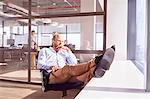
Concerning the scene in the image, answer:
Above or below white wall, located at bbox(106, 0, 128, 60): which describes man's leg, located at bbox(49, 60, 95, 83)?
below

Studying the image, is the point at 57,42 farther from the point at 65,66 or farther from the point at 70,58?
the point at 65,66

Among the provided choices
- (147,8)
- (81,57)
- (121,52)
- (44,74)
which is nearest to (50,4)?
(81,57)

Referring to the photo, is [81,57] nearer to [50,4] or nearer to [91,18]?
[91,18]

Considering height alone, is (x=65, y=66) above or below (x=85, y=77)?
above

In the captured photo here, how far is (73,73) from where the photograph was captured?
3.54 m

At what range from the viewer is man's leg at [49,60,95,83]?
136 inches

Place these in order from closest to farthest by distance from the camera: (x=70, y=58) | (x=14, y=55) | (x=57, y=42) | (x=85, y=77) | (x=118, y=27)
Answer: (x=85, y=77) < (x=57, y=42) < (x=70, y=58) < (x=118, y=27) < (x=14, y=55)

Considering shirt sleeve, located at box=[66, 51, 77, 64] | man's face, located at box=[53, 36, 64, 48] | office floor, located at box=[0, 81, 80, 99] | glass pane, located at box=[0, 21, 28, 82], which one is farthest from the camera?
glass pane, located at box=[0, 21, 28, 82]

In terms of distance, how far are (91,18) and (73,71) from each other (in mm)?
2721

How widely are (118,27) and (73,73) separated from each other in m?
2.11

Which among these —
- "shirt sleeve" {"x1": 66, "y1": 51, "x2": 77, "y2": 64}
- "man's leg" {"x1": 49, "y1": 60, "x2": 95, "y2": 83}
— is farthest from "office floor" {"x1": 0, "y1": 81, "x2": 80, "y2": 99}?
"man's leg" {"x1": 49, "y1": 60, "x2": 95, "y2": 83}

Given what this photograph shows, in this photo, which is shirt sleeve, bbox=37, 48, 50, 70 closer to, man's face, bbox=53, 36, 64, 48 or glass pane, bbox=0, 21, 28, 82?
man's face, bbox=53, 36, 64, 48

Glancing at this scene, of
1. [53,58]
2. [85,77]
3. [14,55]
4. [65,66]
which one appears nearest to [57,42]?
[53,58]

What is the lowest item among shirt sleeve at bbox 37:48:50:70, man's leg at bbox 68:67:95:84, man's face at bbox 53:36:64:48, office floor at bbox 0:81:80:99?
office floor at bbox 0:81:80:99
